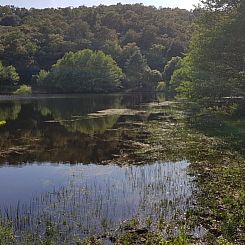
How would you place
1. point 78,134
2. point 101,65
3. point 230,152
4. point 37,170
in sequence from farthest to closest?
point 101,65
point 78,134
point 230,152
point 37,170

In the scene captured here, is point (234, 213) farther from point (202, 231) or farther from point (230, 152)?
point (230, 152)

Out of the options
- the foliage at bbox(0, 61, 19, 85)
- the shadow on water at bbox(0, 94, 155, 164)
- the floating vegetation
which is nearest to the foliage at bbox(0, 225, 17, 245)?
the floating vegetation

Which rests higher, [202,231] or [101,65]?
[101,65]

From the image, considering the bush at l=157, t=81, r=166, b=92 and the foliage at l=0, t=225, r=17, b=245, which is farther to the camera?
the bush at l=157, t=81, r=166, b=92

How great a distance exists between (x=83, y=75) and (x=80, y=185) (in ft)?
300

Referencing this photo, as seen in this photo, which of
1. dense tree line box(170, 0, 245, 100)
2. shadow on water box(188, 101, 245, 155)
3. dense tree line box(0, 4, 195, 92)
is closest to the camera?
shadow on water box(188, 101, 245, 155)

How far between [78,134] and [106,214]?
836 inches

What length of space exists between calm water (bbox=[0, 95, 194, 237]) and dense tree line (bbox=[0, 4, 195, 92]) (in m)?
95.9

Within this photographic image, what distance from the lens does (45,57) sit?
135 meters

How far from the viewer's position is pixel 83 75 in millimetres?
108625

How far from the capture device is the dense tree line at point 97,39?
421ft

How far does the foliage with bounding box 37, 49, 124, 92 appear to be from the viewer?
109188 millimetres

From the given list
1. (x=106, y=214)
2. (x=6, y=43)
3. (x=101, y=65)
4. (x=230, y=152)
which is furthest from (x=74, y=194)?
(x=6, y=43)

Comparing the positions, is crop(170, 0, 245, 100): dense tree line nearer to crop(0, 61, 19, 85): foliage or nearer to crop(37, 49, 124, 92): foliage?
crop(37, 49, 124, 92): foliage
